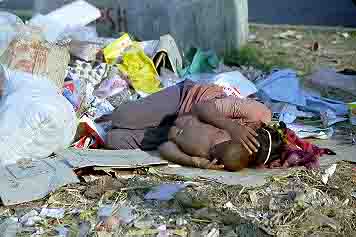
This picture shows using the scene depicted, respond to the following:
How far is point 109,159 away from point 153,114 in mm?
604

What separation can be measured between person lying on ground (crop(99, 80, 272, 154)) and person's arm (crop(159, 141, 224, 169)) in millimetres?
237

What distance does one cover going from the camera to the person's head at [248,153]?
4562mm

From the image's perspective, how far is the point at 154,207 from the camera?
4.14 metres

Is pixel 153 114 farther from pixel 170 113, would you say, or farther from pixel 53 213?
pixel 53 213

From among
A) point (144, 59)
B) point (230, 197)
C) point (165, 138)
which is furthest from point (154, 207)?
point (144, 59)

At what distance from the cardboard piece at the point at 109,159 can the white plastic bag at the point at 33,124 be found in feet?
0.37

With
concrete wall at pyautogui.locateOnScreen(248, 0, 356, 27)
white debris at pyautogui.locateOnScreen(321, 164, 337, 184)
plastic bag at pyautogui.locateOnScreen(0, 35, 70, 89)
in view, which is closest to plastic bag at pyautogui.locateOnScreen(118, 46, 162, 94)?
plastic bag at pyautogui.locateOnScreen(0, 35, 70, 89)

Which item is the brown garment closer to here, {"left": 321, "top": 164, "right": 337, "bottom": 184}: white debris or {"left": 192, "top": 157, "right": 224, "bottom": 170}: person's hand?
{"left": 192, "top": 157, "right": 224, "bottom": 170}: person's hand

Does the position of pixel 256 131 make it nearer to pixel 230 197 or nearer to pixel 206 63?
pixel 230 197

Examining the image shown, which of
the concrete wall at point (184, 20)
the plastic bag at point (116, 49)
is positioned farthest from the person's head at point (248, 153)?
the concrete wall at point (184, 20)

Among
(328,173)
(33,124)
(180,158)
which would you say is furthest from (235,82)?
(33,124)

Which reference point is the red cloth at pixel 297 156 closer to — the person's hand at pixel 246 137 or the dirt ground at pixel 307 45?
the person's hand at pixel 246 137

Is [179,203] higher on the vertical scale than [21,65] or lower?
lower

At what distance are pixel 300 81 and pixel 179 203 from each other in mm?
2771
